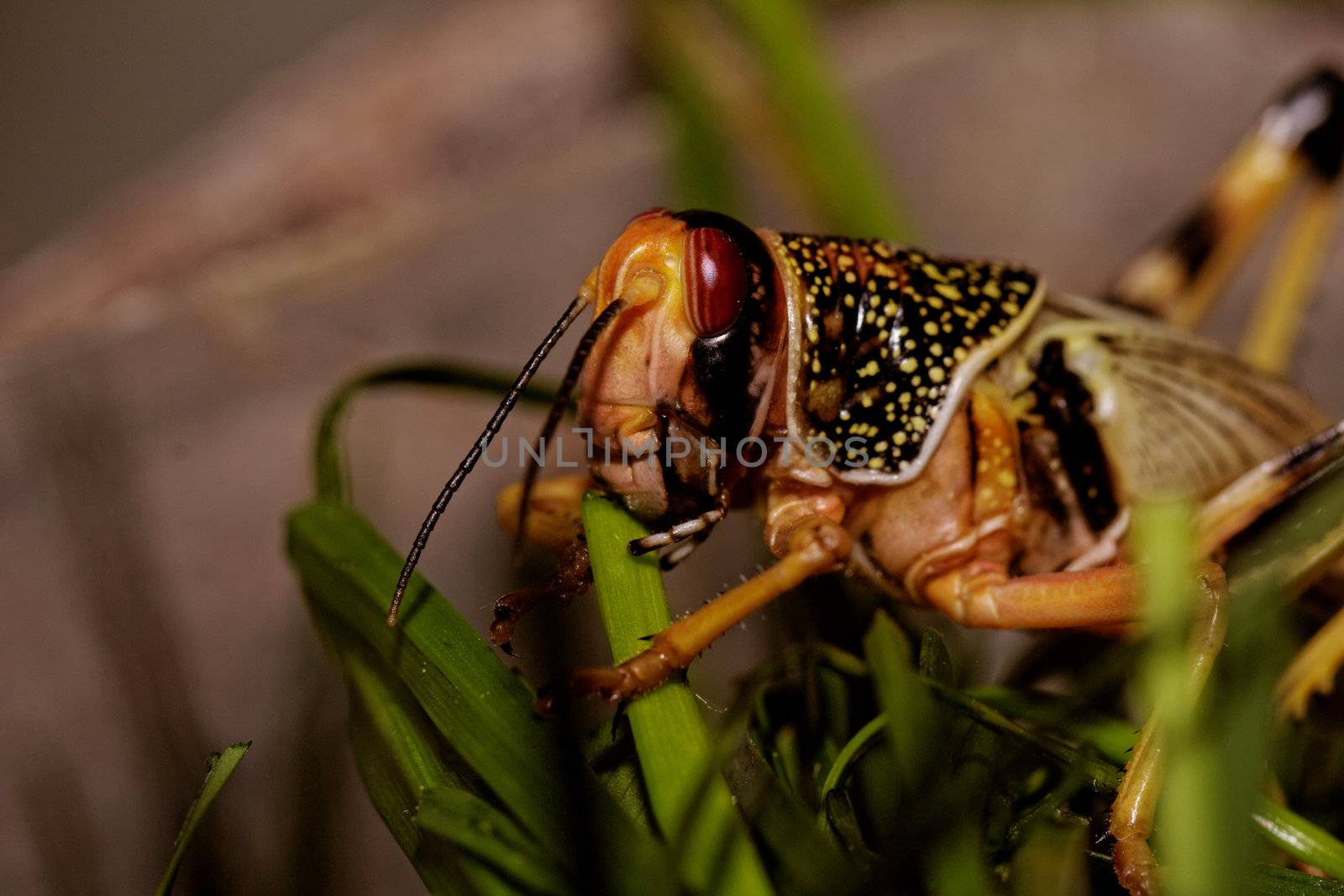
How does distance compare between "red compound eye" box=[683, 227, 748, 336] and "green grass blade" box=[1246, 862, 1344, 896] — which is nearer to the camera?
"green grass blade" box=[1246, 862, 1344, 896]

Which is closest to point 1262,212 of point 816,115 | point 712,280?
point 816,115

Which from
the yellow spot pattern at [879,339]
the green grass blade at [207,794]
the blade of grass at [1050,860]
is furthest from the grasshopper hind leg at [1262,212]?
the green grass blade at [207,794]

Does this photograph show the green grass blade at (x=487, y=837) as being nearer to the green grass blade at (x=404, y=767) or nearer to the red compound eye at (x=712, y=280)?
the green grass blade at (x=404, y=767)

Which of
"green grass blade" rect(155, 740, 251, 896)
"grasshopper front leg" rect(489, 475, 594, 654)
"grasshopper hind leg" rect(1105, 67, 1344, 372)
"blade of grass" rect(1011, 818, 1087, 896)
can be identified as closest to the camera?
"blade of grass" rect(1011, 818, 1087, 896)

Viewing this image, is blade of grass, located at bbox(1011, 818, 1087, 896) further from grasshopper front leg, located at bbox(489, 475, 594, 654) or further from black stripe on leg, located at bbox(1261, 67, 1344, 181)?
black stripe on leg, located at bbox(1261, 67, 1344, 181)

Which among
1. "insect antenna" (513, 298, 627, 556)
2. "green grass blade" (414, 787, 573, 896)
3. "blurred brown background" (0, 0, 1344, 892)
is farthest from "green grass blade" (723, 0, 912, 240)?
"green grass blade" (414, 787, 573, 896)

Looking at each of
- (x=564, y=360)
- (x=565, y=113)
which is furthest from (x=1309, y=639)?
(x=565, y=113)

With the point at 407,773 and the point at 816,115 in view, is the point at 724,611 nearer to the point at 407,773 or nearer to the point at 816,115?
the point at 407,773
